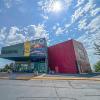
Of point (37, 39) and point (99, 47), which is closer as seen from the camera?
point (37, 39)

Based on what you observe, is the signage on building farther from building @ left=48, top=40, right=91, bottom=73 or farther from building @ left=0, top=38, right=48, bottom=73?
building @ left=48, top=40, right=91, bottom=73

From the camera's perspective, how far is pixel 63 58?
4909 centimetres

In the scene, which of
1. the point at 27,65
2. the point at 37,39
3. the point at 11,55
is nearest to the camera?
the point at 37,39

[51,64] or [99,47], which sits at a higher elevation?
[99,47]

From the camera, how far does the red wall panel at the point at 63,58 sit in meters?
46.8

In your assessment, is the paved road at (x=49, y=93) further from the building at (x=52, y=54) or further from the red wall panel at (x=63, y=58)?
the building at (x=52, y=54)

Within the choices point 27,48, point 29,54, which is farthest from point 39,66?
point 27,48

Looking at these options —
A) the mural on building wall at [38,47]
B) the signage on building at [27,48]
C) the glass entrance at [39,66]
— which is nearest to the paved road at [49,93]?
the mural on building wall at [38,47]

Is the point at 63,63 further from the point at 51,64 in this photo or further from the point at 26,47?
the point at 26,47

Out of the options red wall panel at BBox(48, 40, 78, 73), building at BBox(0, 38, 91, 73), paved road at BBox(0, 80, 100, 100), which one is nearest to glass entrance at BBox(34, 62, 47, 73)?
building at BBox(0, 38, 91, 73)

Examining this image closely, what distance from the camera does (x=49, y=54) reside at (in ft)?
178

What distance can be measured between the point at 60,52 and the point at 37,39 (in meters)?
6.88

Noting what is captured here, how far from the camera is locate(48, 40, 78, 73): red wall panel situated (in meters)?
46.8

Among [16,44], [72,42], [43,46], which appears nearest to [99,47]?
[72,42]
